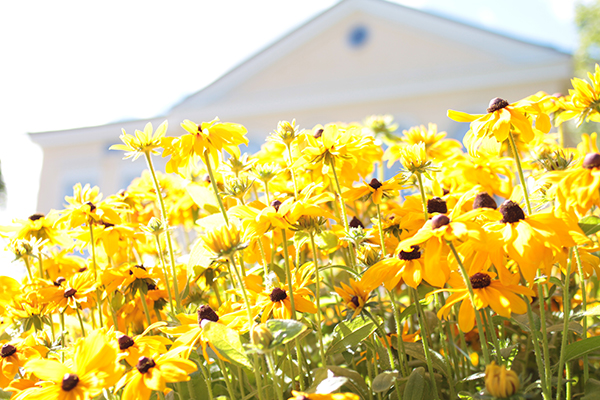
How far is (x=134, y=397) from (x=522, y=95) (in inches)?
216

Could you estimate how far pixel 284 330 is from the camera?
0.43 metres

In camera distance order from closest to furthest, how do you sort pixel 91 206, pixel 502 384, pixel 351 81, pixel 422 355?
pixel 502 384 < pixel 422 355 < pixel 91 206 < pixel 351 81

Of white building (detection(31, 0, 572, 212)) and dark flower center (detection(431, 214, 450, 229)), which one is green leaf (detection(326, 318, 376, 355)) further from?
white building (detection(31, 0, 572, 212))

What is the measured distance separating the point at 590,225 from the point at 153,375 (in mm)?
537

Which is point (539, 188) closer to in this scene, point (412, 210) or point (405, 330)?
point (412, 210)

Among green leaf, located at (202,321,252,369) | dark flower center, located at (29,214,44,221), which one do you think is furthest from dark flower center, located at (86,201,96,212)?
green leaf, located at (202,321,252,369)

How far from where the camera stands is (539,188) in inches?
25.5

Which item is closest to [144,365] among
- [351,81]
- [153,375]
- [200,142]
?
[153,375]

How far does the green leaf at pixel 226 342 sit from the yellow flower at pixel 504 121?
0.40 meters

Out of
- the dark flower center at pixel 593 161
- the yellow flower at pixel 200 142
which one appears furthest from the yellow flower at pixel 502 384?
the yellow flower at pixel 200 142

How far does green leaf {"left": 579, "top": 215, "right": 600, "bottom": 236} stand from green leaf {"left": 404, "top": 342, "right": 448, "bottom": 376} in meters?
0.26

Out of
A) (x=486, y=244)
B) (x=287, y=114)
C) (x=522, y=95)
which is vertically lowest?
(x=486, y=244)

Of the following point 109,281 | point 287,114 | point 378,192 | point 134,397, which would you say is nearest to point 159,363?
point 134,397

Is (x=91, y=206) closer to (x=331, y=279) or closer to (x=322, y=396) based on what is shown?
(x=331, y=279)
